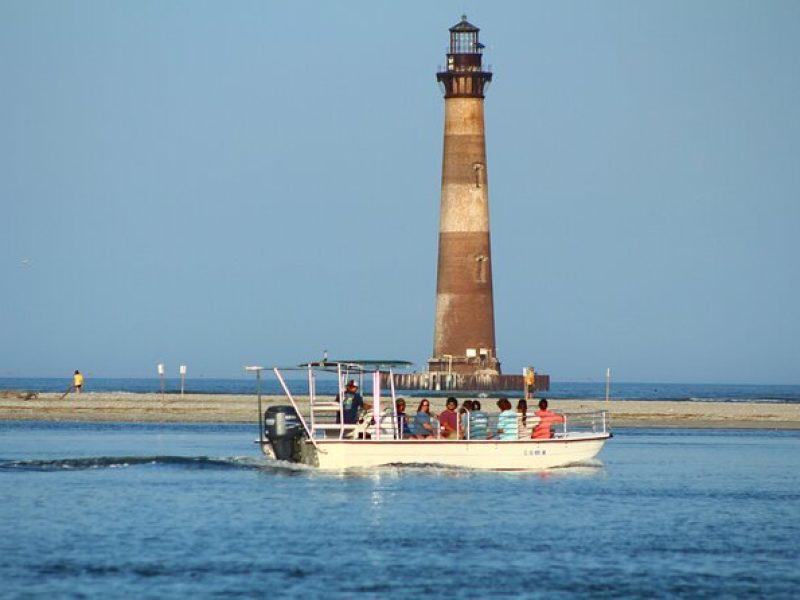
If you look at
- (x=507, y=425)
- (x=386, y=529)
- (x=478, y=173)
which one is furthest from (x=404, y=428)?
Result: (x=478, y=173)

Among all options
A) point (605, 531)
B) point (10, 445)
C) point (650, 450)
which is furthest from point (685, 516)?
point (10, 445)

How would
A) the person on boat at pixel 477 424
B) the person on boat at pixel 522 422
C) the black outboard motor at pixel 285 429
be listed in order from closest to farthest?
the person on boat at pixel 477 424 → the black outboard motor at pixel 285 429 → the person on boat at pixel 522 422

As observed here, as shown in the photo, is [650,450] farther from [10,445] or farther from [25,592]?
[25,592]

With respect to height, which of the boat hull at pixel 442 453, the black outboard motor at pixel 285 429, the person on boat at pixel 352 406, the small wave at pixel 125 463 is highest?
the person on boat at pixel 352 406

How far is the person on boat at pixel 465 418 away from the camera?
4159 centimetres

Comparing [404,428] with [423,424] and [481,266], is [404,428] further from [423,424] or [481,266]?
[481,266]

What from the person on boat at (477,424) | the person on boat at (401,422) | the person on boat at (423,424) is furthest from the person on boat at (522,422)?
the person on boat at (401,422)

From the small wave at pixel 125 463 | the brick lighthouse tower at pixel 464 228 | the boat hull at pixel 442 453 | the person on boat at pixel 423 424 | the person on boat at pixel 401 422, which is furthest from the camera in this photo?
the brick lighthouse tower at pixel 464 228

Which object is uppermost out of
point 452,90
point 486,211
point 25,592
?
point 452,90

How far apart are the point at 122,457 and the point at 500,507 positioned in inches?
527

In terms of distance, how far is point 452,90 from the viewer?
288 ft

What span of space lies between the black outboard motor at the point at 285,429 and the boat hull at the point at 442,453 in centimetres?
33

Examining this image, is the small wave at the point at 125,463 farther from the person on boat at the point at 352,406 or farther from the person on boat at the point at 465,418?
the person on boat at the point at 465,418

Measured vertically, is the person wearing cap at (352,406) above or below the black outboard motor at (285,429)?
above
